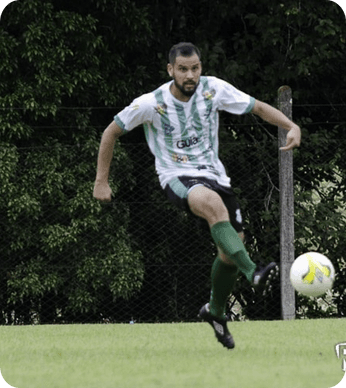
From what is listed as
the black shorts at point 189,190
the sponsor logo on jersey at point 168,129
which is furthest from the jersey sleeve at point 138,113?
the black shorts at point 189,190

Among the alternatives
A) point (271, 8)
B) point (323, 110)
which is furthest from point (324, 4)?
point (323, 110)

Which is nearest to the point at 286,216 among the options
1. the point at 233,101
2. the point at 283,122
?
the point at 233,101

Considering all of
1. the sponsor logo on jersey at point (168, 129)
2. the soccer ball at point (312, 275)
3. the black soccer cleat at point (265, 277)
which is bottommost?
the soccer ball at point (312, 275)

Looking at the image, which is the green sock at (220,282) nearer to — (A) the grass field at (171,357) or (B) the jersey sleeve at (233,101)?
(A) the grass field at (171,357)

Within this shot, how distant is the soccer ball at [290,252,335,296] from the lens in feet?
15.5

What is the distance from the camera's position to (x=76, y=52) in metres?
8.90

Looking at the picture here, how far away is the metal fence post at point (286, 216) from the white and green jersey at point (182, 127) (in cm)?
321

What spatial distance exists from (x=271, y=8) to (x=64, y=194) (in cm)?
289

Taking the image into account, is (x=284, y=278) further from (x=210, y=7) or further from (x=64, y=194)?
(x=210, y=7)

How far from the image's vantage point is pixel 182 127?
5.04 metres

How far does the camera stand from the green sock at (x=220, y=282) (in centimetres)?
519

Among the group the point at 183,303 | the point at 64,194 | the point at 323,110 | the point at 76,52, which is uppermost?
the point at 76,52

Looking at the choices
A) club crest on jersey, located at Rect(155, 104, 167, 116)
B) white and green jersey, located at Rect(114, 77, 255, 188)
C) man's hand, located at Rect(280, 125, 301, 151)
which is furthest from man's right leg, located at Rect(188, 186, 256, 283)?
club crest on jersey, located at Rect(155, 104, 167, 116)

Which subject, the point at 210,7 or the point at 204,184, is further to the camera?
the point at 210,7
